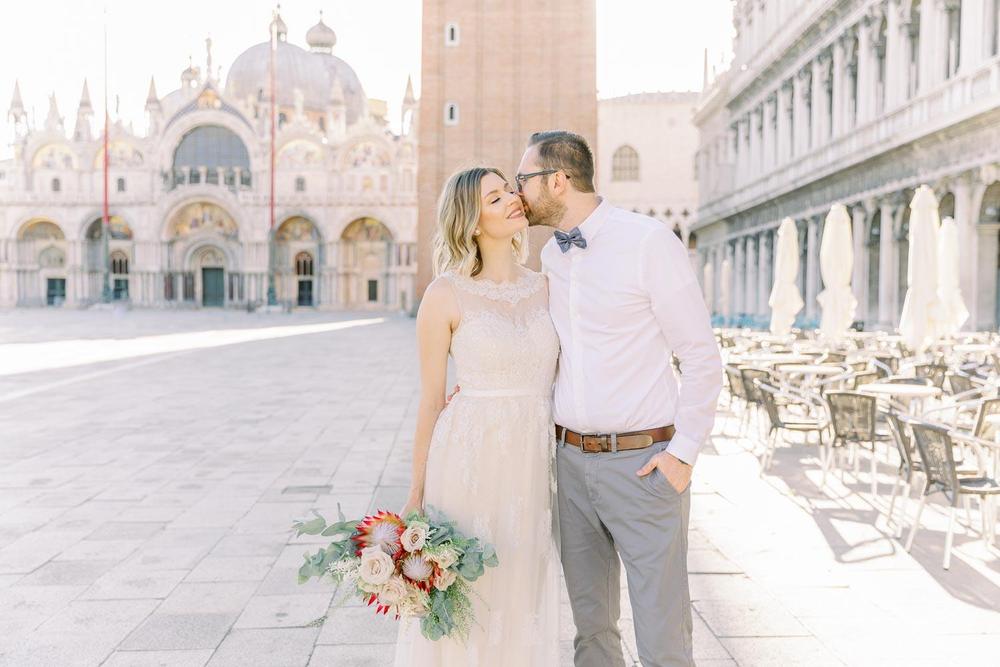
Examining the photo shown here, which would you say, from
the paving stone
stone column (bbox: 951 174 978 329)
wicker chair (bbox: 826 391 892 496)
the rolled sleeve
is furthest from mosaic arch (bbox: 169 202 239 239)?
the rolled sleeve

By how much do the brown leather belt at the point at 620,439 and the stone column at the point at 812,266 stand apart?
96.2 ft

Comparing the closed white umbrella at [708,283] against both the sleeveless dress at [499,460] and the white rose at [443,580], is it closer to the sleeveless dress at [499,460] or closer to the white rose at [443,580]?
the sleeveless dress at [499,460]

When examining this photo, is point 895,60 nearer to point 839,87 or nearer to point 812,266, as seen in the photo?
point 839,87

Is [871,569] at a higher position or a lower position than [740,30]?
lower

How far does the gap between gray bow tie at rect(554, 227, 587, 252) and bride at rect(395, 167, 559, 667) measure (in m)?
0.12

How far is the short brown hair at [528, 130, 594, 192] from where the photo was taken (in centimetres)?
265

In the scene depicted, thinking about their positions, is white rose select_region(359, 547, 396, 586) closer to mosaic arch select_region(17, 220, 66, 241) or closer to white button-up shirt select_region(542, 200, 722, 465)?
white button-up shirt select_region(542, 200, 722, 465)

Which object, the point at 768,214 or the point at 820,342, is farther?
the point at 768,214

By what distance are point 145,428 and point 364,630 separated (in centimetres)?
674

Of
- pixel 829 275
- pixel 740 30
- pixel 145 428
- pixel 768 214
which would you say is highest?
pixel 740 30

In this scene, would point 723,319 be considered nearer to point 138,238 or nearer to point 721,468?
point 721,468

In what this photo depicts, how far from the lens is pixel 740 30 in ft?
137

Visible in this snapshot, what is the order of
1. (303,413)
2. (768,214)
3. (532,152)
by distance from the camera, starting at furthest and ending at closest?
(768,214) → (303,413) → (532,152)

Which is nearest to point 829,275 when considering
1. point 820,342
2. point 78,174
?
point 820,342
